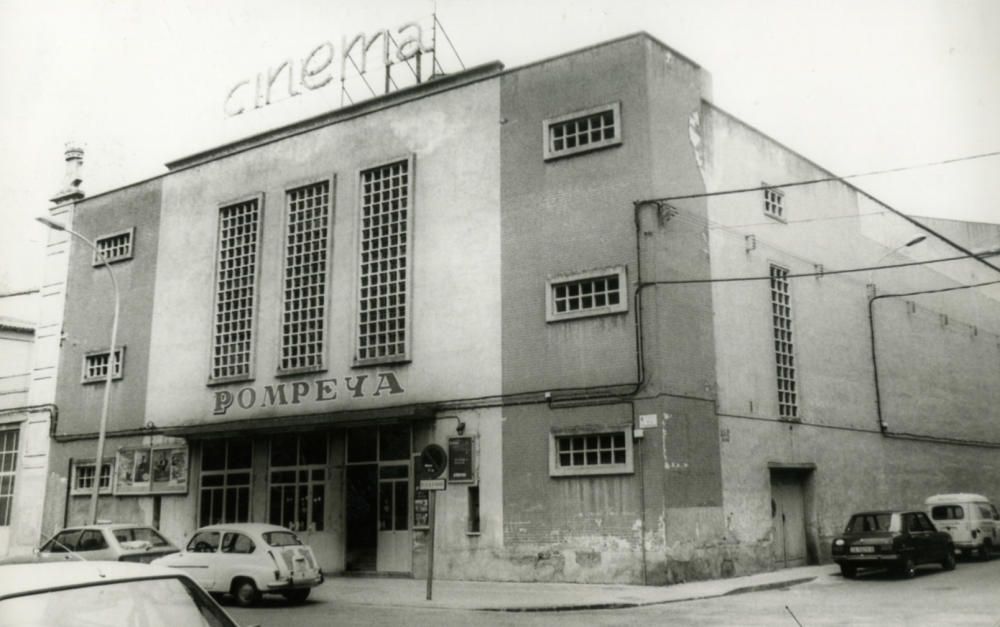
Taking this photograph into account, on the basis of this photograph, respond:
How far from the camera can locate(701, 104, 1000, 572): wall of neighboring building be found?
21.1m

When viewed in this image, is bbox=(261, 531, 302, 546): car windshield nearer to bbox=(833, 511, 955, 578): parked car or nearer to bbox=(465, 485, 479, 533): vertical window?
bbox=(465, 485, 479, 533): vertical window

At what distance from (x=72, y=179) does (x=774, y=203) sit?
2417 centimetres

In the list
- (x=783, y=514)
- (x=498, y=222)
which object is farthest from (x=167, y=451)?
(x=783, y=514)

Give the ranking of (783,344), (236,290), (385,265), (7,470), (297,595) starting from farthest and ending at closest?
(7,470) < (236,290) < (783,344) < (385,265) < (297,595)

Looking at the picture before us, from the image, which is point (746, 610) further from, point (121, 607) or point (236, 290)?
point (236, 290)

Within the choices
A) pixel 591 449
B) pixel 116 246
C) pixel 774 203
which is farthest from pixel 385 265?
pixel 116 246

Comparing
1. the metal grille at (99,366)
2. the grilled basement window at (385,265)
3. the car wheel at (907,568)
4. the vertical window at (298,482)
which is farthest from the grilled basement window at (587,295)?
the metal grille at (99,366)

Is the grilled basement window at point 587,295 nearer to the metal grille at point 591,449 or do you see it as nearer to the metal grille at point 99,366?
the metal grille at point 591,449

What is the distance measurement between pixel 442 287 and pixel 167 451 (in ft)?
34.7

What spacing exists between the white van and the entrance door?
174 inches

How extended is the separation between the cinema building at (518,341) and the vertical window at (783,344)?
3.4 inches

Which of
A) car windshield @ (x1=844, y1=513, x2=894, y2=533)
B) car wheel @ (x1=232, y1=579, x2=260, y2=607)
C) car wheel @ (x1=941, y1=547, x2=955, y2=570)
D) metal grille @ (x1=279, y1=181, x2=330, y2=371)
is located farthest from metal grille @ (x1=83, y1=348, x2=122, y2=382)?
car wheel @ (x1=941, y1=547, x2=955, y2=570)

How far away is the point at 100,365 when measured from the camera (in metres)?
29.2

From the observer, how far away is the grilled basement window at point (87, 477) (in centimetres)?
2798
